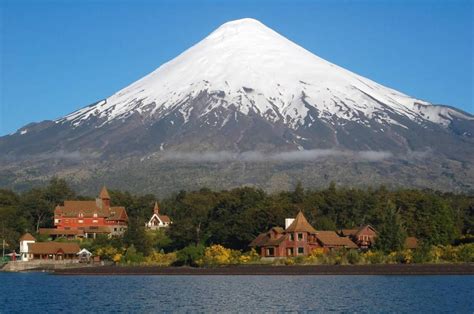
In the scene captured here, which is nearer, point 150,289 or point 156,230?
point 150,289

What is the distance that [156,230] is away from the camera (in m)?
89.2

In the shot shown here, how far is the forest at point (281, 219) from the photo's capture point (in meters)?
72.2

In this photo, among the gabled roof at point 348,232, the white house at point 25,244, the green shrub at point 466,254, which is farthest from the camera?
the white house at point 25,244

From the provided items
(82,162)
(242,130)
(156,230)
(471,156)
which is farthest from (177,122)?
(156,230)

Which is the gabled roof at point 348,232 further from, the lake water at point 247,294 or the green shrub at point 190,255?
the lake water at point 247,294

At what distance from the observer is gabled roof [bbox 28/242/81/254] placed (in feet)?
264

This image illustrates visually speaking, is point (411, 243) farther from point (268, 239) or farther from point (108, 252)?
point (108, 252)

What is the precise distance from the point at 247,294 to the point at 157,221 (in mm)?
54660

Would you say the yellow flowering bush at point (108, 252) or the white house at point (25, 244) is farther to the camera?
the white house at point (25, 244)

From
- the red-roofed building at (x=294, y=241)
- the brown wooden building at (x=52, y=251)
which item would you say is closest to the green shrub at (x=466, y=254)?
the red-roofed building at (x=294, y=241)

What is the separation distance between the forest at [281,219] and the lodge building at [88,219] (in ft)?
10.6

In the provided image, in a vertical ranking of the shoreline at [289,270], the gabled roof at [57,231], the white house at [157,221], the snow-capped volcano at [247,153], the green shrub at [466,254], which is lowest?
the shoreline at [289,270]

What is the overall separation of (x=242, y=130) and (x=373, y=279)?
134990 mm

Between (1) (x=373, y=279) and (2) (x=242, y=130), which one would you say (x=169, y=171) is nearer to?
(2) (x=242, y=130)
